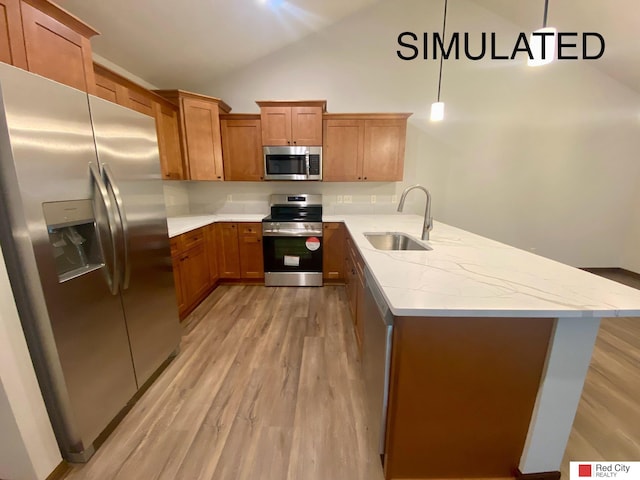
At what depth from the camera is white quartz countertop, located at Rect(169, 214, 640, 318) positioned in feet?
3.02

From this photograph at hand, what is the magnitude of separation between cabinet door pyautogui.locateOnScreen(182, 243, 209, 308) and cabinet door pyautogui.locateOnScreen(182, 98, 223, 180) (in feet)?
3.17

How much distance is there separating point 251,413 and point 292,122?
3027mm

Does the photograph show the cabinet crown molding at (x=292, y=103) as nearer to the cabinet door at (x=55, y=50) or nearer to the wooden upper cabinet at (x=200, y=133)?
the wooden upper cabinet at (x=200, y=133)

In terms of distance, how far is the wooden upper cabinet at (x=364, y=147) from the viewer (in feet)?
10.8

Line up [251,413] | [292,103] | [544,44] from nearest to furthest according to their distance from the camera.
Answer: [544,44], [251,413], [292,103]

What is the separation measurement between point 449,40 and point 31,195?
445 cm

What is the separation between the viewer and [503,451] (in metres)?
1.16

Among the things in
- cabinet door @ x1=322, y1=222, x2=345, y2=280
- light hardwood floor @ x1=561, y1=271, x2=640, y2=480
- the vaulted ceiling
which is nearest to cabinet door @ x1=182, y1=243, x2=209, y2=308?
cabinet door @ x1=322, y1=222, x2=345, y2=280

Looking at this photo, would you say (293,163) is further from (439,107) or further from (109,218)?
(109,218)

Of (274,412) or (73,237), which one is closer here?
(73,237)

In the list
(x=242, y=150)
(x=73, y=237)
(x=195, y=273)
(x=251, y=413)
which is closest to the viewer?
(x=73, y=237)

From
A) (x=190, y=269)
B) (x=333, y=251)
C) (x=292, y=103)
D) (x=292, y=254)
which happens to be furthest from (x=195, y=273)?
(x=292, y=103)

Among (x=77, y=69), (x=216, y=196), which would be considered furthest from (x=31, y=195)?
(x=216, y=196)

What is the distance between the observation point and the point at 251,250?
3.42 m
